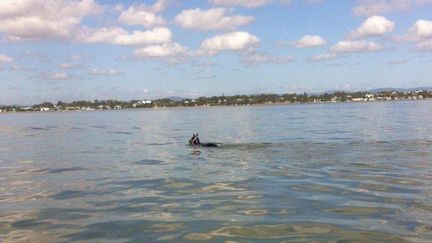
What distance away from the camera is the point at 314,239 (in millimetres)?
11961

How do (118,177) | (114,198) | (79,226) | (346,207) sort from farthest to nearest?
(118,177), (114,198), (346,207), (79,226)

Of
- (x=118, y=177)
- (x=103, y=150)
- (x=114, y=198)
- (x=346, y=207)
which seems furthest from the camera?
(x=103, y=150)

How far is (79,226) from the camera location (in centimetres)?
1388

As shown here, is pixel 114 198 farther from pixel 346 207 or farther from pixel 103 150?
pixel 103 150

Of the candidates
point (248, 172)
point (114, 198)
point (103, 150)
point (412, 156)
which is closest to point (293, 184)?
point (248, 172)

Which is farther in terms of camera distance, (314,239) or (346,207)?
(346,207)

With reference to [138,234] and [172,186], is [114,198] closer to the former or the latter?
[172,186]

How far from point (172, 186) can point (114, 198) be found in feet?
10.1

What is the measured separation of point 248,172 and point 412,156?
10.7 meters

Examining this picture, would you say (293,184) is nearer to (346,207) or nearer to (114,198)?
(346,207)

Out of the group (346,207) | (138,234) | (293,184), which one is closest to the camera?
(138,234)

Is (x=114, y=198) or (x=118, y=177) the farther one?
(x=118, y=177)

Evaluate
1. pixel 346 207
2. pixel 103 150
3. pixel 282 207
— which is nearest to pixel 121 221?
pixel 282 207

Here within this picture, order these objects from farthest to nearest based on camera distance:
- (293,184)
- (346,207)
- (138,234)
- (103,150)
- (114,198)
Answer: (103,150), (293,184), (114,198), (346,207), (138,234)
